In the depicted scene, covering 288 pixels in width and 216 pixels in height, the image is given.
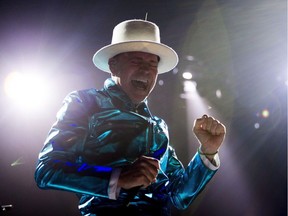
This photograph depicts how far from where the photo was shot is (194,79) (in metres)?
7.51

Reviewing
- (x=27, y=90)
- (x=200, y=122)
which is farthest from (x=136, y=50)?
(x=27, y=90)

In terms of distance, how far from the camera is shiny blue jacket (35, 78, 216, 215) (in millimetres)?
1472

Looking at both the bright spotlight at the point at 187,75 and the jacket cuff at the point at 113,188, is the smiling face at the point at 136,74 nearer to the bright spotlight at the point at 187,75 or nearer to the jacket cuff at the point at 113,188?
the jacket cuff at the point at 113,188

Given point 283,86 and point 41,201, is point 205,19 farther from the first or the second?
point 41,201

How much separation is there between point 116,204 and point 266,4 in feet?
16.4

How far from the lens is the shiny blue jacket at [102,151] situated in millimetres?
1472

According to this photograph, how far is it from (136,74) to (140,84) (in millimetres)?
79

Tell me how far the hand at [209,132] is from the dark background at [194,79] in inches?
132

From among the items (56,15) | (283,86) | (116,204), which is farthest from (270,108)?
(116,204)

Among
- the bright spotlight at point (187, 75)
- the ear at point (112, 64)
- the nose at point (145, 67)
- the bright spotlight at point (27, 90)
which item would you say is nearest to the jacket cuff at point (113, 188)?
the nose at point (145, 67)

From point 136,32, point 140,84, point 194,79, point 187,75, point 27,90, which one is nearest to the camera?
point 140,84

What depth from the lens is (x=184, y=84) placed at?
746 cm

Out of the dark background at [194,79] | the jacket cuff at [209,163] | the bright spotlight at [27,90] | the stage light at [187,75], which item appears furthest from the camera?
the stage light at [187,75]

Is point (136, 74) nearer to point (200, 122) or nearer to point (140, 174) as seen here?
point (200, 122)
